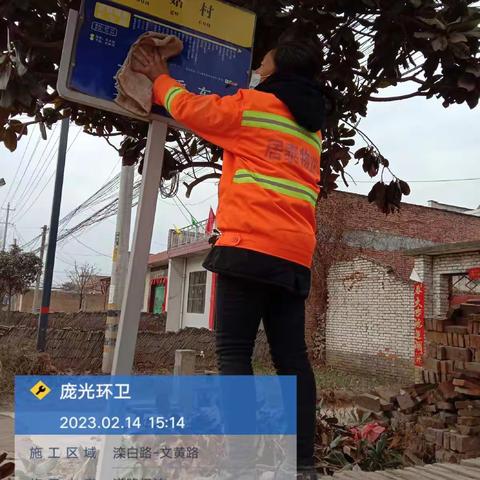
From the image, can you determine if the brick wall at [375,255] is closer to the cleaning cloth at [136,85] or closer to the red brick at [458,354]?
the red brick at [458,354]

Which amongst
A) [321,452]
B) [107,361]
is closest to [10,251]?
[107,361]

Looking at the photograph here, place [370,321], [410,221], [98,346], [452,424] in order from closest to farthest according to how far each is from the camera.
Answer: [452,424] < [98,346] < [370,321] < [410,221]

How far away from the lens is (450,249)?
34.9 ft

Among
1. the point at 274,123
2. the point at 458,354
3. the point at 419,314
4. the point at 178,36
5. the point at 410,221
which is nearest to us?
the point at 274,123

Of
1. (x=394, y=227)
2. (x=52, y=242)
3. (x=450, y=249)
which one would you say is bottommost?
(x=52, y=242)

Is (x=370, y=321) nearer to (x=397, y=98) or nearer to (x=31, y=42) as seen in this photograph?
(x=397, y=98)

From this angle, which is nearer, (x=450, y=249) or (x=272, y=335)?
(x=272, y=335)

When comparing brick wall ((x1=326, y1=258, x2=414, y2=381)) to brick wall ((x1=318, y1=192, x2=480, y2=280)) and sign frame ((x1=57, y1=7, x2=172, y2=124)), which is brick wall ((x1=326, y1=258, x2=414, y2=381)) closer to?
brick wall ((x1=318, y1=192, x2=480, y2=280))

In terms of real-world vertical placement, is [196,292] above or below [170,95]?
above

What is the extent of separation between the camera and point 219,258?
6.44 feet

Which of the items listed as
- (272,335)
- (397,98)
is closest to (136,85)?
(272,335)

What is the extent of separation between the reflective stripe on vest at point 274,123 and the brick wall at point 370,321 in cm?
1006

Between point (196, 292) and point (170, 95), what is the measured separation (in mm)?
20817
